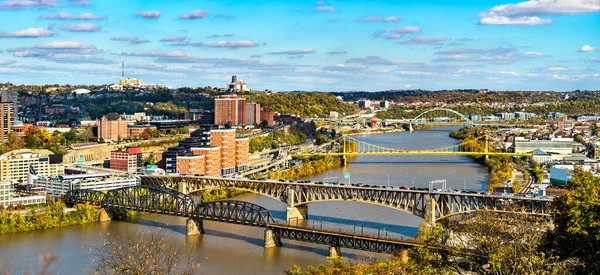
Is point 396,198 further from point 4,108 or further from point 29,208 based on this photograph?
point 4,108

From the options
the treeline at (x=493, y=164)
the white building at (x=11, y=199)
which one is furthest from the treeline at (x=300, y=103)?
the white building at (x=11, y=199)

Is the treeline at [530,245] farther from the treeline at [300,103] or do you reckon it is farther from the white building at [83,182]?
the treeline at [300,103]

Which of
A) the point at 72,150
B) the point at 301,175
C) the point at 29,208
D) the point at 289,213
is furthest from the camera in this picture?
the point at 72,150

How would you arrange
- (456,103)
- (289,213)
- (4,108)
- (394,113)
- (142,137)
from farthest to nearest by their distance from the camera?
(456,103) → (394,113) → (142,137) → (4,108) → (289,213)

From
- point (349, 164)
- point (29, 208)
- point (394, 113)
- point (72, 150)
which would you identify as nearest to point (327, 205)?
point (29, 208)

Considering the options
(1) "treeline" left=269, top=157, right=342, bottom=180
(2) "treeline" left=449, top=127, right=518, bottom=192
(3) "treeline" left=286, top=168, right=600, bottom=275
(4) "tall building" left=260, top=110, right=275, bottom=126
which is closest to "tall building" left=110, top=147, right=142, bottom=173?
(1) "treeline" left=269, top=157, right=342, bottom=180

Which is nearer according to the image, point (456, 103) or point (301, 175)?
point (301, 175)

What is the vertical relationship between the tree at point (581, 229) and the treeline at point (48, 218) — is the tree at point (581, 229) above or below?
above

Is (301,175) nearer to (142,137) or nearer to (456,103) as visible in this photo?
(142,137)
